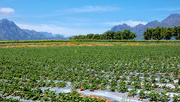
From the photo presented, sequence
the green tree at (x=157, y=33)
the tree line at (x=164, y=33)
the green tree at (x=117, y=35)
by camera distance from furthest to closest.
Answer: the green tree at (x=117, y=35) < the green tree at (x=157, y=33) < the tree line at (x=164, y=33)

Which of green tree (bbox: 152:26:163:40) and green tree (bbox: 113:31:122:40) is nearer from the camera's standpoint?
green tree (bbox: 152:26:163:40)

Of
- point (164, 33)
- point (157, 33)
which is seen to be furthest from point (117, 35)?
point (164, 33)

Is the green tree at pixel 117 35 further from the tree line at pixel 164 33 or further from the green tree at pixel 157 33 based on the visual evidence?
the green tree at pixel 157 33

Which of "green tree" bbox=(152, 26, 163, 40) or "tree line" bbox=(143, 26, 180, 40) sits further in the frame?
"green tree" bbox=(152, 26, 163, 40)

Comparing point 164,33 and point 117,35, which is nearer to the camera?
point 164,33

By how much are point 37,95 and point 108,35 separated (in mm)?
161715

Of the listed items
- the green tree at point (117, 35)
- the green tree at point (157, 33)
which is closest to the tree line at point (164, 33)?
the green tree at point (157, 33)

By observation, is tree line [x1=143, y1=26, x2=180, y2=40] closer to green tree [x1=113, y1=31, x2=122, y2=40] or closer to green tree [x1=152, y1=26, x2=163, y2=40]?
green tree [x1=152, y1=26, x2=163, y2=40]

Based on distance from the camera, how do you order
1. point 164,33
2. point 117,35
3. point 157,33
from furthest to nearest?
point 117,35 < point 157,33 < point 164,33

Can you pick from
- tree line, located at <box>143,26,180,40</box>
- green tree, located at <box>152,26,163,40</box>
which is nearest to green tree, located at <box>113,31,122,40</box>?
tree line, located at <box>143,26,180,40</box>

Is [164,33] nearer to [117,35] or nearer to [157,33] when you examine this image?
[157,33]

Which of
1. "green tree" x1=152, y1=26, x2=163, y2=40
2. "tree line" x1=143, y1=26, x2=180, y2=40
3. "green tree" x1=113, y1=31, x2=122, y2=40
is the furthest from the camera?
"green tree" x1=113, y1=31, x2=122, y2=40

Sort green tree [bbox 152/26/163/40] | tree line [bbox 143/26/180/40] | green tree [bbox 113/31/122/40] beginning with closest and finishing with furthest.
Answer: tree line [bbox 143/26/180/40] < green tree [bbox 152/26/163/40] < green tree [bbox 113/31/122/40]

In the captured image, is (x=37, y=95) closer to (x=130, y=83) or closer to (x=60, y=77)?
(x=60, y=77)
